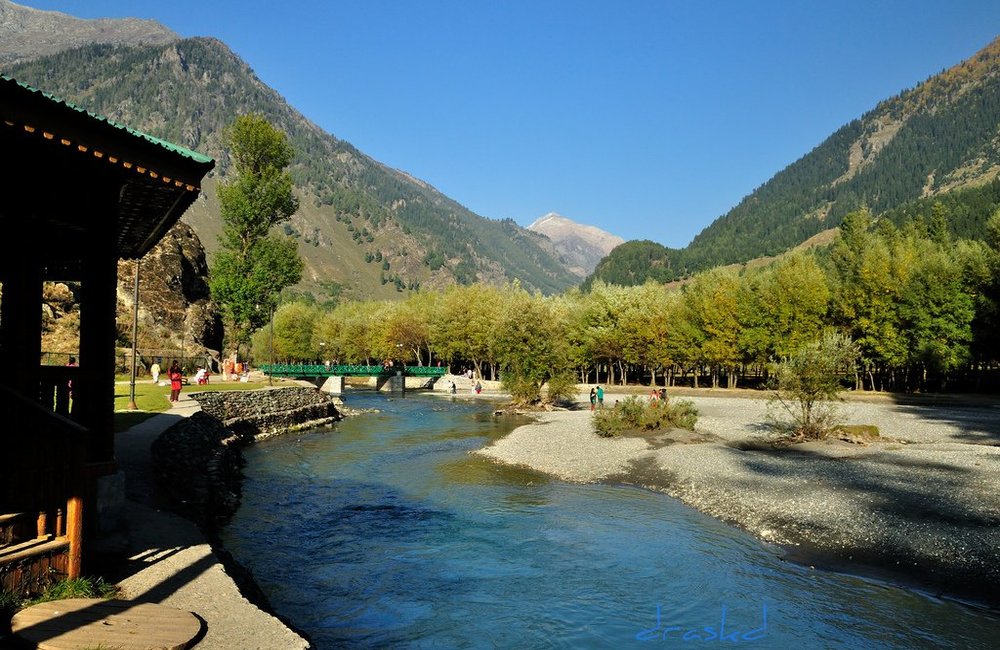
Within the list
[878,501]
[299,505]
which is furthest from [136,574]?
[878,501]

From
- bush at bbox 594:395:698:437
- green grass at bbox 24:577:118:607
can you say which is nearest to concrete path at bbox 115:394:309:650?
green grass at bbox 24:577:118:607

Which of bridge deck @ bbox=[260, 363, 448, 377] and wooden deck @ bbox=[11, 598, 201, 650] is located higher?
bridge deck @ bbox=[260, 363, 448, 377]

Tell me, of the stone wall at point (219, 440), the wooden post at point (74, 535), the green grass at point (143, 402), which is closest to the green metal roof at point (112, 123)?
the wooden post at point (74, 535)

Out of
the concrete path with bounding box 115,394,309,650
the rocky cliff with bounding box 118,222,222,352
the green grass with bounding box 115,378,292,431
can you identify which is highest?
the rocky cliff with bounding box 118,222,222,352

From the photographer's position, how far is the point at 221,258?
5509cm

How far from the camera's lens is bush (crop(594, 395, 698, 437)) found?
36.4 m

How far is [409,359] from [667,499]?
319ft

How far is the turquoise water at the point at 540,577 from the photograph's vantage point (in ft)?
39.0

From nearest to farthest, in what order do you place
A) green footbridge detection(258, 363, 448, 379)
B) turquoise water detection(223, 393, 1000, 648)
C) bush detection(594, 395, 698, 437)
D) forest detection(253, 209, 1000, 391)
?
turquoise water detection(223, 393, 1000, 648), bush detection(594, 395, 698, 437), forest detection(253, 209, 1000, 391), green footbridge detection(258, 363, 448, 379)

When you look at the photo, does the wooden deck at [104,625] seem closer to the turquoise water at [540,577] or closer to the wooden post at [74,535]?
the wooden post at [74,535]

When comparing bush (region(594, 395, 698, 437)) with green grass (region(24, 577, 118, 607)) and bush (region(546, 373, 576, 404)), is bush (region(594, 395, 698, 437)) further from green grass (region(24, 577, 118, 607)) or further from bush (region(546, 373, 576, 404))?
green grass (region(24, 577, 118, 607))

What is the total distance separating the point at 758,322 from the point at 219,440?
60750 millimetres

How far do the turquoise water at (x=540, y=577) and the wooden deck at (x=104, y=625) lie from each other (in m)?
3.90

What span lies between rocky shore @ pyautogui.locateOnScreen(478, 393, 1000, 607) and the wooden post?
50.5 feet
